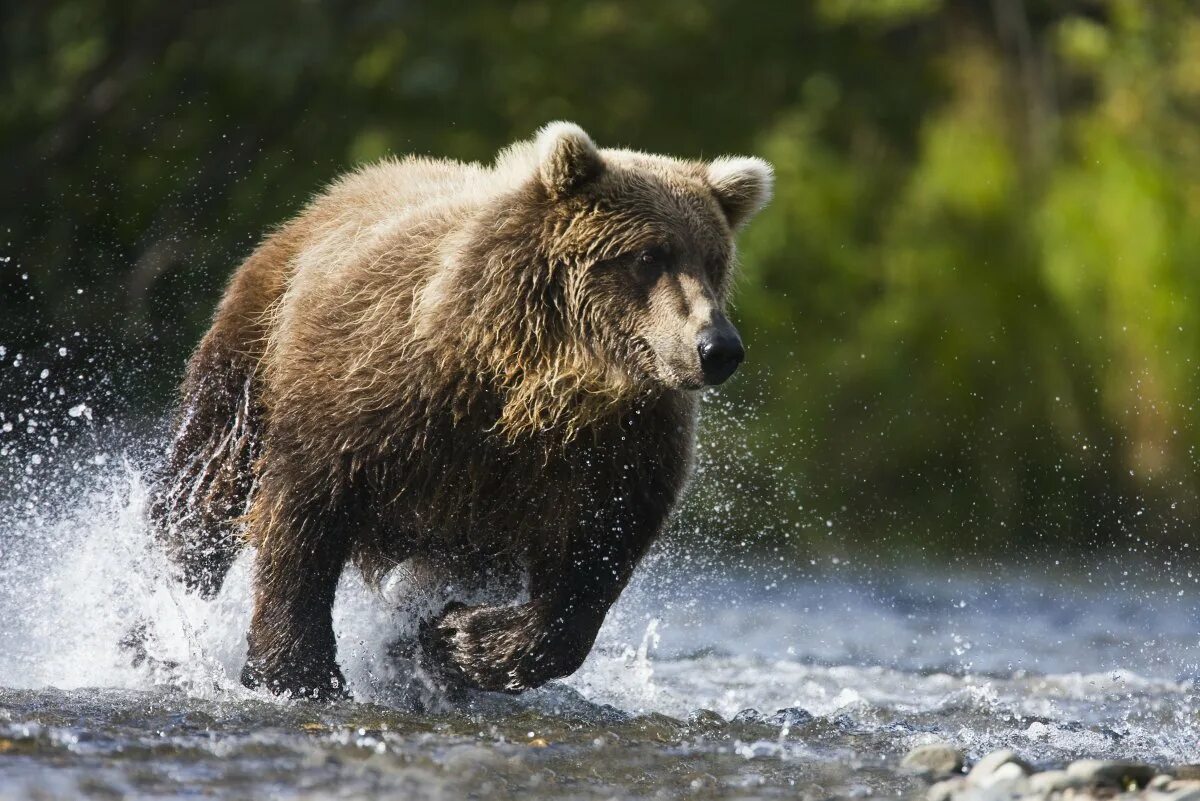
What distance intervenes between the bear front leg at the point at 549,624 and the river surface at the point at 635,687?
0.50 ft

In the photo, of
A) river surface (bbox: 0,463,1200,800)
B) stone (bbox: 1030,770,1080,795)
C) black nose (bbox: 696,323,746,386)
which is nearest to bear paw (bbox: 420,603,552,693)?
river surface (bbox: 0,463,1200,800)

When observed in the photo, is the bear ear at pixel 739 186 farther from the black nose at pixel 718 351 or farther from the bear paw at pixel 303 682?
the bear paw at pixel 303 682

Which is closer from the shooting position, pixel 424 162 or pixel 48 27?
pixel 424 162

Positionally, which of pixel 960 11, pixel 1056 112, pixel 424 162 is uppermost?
pixel 960 11

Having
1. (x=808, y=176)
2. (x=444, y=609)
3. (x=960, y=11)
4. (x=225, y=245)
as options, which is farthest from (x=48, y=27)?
(x=444, y=609)

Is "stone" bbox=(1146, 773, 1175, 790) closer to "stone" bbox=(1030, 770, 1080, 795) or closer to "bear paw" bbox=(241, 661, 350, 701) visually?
"stone" bbox=(1030, 770, 1080, 795)

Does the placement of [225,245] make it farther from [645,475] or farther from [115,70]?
[645,475]

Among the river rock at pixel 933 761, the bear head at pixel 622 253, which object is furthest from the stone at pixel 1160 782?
the bear head at pixel 622 253

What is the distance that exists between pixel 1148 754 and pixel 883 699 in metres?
1.51

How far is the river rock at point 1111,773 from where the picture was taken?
194 inches

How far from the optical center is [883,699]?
23.5 feet

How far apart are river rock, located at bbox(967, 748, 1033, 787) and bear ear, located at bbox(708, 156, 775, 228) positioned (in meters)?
2.38

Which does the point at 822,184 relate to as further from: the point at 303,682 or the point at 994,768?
the point at 994,768

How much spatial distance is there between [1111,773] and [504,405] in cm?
244
